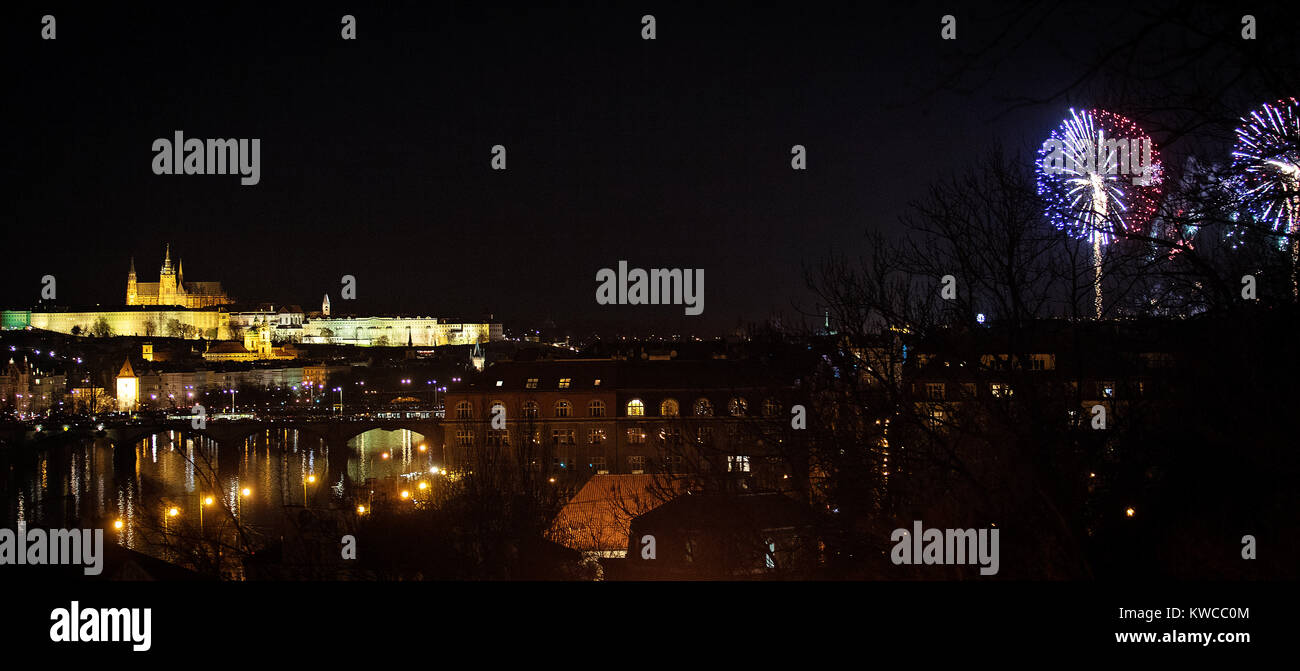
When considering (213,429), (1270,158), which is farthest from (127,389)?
(1270,158)

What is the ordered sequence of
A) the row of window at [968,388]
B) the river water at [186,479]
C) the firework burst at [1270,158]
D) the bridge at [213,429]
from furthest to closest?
the bridge at [213,429], the river water at [186,479], the row of window at [968,388], the firework burst at [1270,158]

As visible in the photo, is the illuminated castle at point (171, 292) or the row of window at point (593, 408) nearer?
the row of window at point (593, 408)

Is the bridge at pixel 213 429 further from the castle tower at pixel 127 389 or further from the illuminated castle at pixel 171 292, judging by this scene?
the illuminated castle at pixel 171 292

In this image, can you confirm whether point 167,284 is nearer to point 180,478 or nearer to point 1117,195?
point 180,478

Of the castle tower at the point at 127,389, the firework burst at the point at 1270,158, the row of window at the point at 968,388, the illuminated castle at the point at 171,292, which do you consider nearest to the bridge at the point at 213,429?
the castle tower at the point at 127,389

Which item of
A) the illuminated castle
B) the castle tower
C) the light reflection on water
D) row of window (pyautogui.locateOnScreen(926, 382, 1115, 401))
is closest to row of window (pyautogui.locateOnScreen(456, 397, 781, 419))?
the light reflection on water

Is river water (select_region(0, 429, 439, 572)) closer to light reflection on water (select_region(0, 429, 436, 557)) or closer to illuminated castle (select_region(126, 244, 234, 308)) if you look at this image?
light reflection on water (select_region(0, 429, 436, 557))
